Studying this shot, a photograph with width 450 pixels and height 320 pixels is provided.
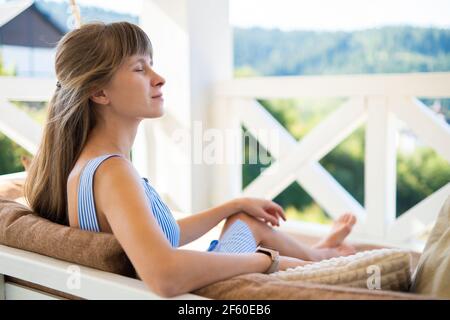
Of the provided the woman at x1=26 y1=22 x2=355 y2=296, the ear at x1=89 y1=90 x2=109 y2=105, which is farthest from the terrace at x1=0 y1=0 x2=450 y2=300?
the ear at x1=89 y1=90 x2=109 y2=105

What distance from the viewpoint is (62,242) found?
1.10 metres

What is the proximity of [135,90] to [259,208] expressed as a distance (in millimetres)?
611

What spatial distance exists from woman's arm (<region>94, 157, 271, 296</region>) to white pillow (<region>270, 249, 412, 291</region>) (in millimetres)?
99

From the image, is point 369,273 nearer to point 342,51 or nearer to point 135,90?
point 135,90


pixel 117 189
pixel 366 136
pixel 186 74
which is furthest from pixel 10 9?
pixel 117 189

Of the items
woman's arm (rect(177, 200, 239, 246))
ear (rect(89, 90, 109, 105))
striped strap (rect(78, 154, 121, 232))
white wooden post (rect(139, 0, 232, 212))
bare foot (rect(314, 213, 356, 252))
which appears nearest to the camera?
striped strap (rect(78, 154, 121, 232))

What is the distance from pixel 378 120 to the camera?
292 centimetres

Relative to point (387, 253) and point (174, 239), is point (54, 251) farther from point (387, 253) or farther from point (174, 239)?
point (387, 253)

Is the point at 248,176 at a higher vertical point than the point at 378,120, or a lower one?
lower

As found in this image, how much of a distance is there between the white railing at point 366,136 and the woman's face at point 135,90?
1.83 meters

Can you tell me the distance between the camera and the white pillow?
1.02 metres

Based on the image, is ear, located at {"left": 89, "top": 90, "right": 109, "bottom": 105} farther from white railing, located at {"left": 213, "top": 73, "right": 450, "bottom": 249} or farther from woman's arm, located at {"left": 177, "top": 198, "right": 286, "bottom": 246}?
white railing, located at {"left": 213, "top": 73, "right": 450, "bottom": 249}

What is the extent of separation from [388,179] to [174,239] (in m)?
1.82
